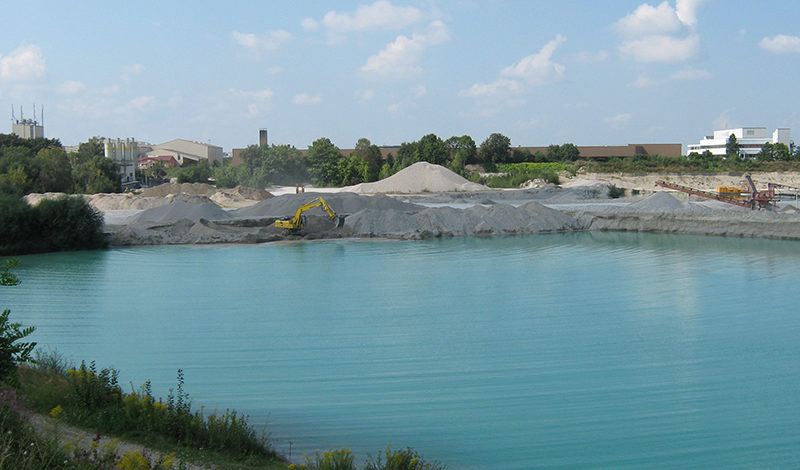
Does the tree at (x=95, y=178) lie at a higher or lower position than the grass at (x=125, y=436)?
higher

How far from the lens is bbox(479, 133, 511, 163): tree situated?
66.1 metres

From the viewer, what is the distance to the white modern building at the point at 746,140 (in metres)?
92.9

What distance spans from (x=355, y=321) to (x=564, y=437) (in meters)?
5.59

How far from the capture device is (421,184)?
48562 mm

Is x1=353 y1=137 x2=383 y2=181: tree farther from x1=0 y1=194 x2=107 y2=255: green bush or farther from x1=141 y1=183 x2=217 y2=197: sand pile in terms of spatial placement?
x1=0 y1=194 x2=107 y2=255: green bush

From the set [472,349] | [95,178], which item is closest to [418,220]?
[472,349]

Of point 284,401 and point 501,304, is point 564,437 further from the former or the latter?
point 501,304

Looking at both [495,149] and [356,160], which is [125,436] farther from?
[495,149]

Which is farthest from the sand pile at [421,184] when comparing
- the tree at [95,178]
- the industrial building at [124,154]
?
the industrial building at [124,154]

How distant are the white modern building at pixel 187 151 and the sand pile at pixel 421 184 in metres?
47.7

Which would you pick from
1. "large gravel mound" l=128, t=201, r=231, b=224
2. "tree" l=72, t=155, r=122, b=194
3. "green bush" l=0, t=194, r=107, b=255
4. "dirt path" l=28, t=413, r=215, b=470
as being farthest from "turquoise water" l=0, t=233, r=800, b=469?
"tree" l=72, t=155, r=122, b=194

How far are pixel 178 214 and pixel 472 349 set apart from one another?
2093 centimetres

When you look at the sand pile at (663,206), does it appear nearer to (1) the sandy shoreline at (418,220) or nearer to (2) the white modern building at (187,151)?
(1) the sandy shoreline at (418,220)

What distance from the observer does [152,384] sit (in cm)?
802
